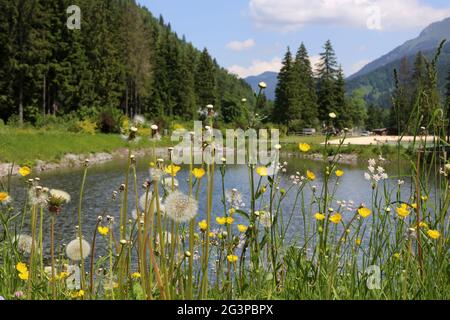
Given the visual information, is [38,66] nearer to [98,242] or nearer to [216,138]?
[98,242]

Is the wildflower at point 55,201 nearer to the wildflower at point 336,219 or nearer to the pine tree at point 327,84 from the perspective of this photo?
the wildflower at point 336,219

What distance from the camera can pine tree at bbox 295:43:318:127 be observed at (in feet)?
194

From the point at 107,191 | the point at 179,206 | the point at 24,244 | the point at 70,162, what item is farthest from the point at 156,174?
the point at 70,162

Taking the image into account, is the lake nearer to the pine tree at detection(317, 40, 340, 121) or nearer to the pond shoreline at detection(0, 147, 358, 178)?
the pond shoreline at detection(0, 147, 358, 178)

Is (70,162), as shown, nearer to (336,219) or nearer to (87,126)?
(87,126)

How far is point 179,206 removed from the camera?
1.62 metres

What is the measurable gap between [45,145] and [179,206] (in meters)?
27.0

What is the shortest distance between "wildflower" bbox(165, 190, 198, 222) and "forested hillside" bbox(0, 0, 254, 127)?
32.8 meters

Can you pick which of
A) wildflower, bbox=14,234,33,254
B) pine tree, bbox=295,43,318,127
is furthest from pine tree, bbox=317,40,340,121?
wildflower, bbox=14,234,33,254

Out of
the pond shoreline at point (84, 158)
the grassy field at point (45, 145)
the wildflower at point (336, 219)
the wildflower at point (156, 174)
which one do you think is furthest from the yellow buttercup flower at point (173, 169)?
the grassy field at point (45, 145)
